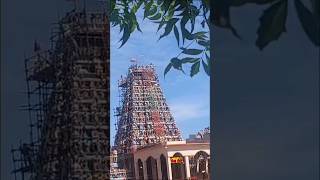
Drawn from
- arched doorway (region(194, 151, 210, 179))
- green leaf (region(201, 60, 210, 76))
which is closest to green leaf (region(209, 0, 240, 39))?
green leaf (region(201, 60, 210, 76))

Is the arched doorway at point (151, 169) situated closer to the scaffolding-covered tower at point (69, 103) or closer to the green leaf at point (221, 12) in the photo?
the scaffolding-covered tower at point (69, 103)

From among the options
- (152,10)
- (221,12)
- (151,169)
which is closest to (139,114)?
(151,169)

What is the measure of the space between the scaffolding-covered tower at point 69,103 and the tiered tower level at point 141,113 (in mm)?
38

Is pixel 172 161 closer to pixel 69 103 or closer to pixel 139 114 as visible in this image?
pixel 139 114

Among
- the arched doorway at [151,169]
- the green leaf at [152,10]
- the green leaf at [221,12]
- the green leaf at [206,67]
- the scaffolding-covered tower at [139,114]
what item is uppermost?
the green leaf at [152,10]

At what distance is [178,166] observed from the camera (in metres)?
1.05

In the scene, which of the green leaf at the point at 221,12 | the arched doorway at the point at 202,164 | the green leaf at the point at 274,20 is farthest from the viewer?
the arched doorway at the point at 202,164

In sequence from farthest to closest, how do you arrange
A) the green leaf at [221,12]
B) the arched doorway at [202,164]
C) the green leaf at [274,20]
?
the arched doorway at [202,164]
the green leaf at [221,12]
the green leaf at [274,20]

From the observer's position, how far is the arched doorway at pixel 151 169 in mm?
1064

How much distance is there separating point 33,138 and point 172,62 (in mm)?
373

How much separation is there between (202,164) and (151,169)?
0.44 ft

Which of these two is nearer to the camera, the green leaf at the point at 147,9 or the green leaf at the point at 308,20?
the green leaf at the point at 308,20

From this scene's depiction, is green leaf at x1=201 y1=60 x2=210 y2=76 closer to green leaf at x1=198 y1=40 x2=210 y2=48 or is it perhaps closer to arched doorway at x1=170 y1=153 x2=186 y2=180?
green leaf at x1=198 y1=40 x2=210 y2=48

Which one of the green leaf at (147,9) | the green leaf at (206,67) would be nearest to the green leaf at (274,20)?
the green leaf at (206,67)
